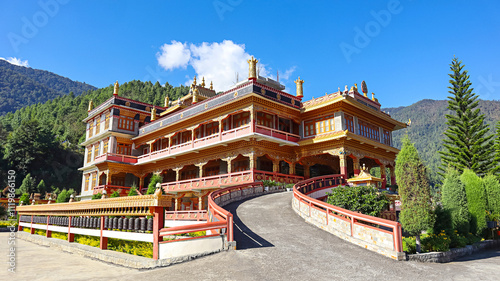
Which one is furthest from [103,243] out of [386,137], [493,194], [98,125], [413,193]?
[98,125]

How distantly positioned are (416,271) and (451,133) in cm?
2619

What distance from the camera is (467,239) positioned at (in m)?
14.8

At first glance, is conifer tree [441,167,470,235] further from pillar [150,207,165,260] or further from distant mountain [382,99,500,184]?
distant mountain [382,99,500,184]

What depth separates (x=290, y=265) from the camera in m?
8.55

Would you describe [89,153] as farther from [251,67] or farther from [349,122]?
[349,122]

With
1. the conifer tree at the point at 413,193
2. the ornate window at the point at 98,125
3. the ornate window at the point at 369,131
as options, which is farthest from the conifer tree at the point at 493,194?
the ornate window at the point at 98,125

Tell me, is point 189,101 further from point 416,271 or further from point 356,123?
point 416,271

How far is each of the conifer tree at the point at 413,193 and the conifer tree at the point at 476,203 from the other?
6964 mm

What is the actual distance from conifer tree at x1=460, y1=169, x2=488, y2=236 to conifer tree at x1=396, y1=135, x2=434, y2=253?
696 centimetres

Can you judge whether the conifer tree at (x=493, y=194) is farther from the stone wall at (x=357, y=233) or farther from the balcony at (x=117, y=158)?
the balcony at (x=117, y=158)

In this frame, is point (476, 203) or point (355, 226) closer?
point (355, 226)

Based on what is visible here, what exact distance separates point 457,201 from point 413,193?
597cm

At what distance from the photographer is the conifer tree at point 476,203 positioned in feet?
55.6

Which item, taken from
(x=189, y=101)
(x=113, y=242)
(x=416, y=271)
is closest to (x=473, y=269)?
(x=416, y=271)
